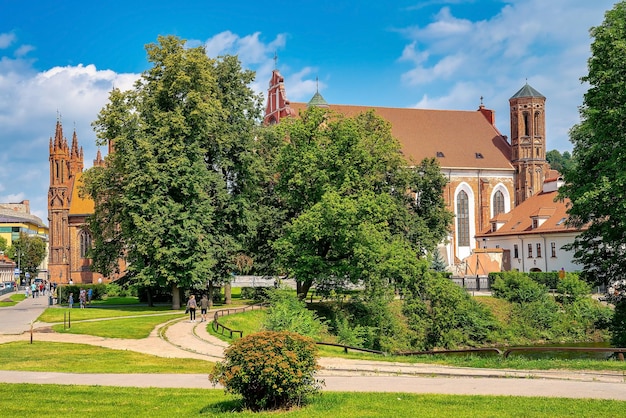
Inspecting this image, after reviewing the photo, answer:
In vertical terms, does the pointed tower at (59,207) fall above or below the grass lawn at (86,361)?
above

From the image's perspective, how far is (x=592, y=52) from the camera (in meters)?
26.5

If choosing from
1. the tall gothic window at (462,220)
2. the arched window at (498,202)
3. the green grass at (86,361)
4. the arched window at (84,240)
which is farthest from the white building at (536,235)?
the arched window at (84,240)

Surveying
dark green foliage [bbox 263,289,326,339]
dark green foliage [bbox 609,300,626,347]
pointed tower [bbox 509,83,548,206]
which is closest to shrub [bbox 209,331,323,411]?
dark green foliage [bbox 263,289,326,339]

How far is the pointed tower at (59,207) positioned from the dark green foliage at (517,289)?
1901 inches

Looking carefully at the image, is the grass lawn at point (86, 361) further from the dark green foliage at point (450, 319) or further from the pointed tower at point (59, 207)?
the pointed tower at point (59, 207)

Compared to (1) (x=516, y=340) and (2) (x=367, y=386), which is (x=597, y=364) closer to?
(2) (x=367, y=386)

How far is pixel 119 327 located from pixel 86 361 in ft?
31.4

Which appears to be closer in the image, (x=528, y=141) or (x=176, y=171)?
(x=176, y=171)

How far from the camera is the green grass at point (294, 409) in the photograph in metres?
11.5

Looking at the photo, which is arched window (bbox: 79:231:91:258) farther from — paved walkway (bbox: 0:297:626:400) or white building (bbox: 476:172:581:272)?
paved walkway (bbox: 0:297:626:400)

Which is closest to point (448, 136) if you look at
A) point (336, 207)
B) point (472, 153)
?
point (472, 153)

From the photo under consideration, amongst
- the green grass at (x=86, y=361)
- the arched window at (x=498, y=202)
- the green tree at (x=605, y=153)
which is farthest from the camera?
the arched window at (x=498, y=202)

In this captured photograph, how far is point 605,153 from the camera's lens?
26.1m

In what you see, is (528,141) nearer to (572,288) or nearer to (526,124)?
(526,124)
